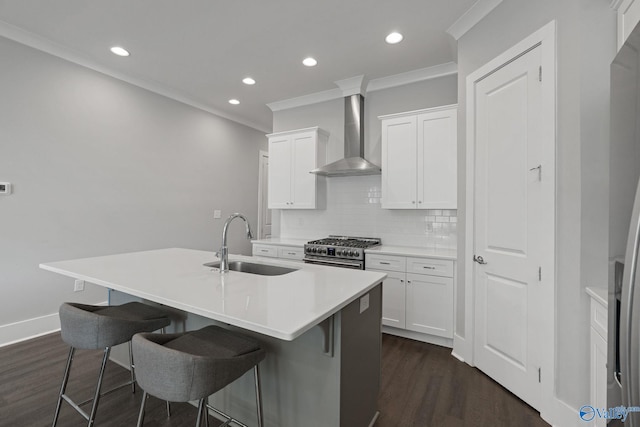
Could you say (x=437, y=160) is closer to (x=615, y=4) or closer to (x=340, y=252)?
(x=340, y=252)

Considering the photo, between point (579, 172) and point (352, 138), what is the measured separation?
254 centimetres

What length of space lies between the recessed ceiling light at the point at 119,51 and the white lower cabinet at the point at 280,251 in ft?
8.70

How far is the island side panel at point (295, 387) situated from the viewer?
1434 mm

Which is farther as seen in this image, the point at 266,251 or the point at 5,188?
the point at 266,251

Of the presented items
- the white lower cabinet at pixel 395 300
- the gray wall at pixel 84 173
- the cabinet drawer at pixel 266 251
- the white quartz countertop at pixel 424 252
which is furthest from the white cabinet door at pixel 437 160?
the gray wall at pixel 84 173

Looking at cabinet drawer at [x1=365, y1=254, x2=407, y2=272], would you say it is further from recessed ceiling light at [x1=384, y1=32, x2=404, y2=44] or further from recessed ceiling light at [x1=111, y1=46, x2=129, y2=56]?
recessed ceiling light at [x1=111, y1=46, x2=129, y2=56]

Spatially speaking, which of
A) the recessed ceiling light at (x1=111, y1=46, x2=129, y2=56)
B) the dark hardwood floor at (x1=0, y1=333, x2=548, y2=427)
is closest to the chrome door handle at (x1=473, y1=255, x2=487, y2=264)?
the dark hardwood floor at (x1=0, y1=333, x2=548, y2=427)

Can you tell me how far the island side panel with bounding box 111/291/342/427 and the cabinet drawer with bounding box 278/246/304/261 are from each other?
208 centimetres

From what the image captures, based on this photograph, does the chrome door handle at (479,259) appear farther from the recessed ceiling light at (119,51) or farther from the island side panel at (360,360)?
the recessed ceiling light at (119,51)

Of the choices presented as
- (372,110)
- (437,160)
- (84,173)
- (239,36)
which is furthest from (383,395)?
(84,173)

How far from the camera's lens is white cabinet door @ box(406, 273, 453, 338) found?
9.19 feet

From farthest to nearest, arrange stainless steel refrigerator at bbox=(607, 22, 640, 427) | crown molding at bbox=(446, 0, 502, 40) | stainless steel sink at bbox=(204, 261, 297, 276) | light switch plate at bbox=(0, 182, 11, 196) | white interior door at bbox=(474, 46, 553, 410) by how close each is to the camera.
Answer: light switch plate at bbox=(0, 182, 11, 196), crown molding at bbox=(446, 0, 502, 40), stainless steel sink at bbox=(204, 261, 297, 276), white interior door at bbox=(474, 46, 553, 410), stainless steel refrigerator at bbox=(607, 22, 640, 427)

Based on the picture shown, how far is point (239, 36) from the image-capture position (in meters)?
2.85

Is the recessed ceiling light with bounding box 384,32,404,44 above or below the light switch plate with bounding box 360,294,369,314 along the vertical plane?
above
